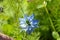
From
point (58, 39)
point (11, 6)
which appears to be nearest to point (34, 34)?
point (58, 39)

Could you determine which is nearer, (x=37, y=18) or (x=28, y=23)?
(x=28, y=23)

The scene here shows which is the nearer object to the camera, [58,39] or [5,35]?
[58,39]

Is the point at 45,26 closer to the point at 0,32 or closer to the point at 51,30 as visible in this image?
the point at 51,30

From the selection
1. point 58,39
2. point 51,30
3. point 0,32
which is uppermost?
point 0,32

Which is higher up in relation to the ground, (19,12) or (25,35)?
(19,12)
